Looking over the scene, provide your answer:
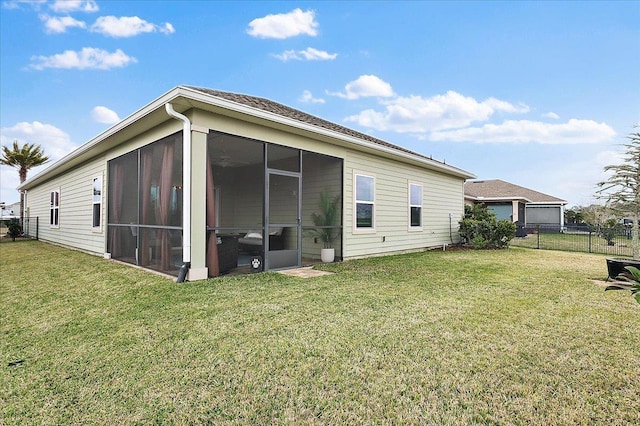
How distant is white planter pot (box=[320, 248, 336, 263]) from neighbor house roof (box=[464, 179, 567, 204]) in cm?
1468

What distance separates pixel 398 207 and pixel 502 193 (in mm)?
15149

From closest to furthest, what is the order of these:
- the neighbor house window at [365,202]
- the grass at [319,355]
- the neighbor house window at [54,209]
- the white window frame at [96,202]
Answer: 1. the grass at [319,355]
2. the neighbor house window at [365,202]
3. the white window frame at [96,202]
4. the neighbor house window at [54,209]

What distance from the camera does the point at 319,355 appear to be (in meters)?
2.58

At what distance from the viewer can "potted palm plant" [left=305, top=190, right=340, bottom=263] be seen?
7.66m

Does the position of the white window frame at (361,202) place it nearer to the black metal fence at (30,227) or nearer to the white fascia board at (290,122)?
the white fascia board at (290,122)

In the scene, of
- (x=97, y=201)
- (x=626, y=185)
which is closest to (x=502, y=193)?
(x=626, y=185)

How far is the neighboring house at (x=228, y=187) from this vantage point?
5273 millimetres

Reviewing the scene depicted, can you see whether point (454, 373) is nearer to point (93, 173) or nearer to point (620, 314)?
point (620, 314)

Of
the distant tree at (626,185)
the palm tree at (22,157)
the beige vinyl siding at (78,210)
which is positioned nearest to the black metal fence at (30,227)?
the palm tree at (22,157)

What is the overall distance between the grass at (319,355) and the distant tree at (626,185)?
71.6 inches

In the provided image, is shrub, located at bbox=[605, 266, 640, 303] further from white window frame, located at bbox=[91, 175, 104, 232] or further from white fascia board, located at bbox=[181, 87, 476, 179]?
white window frame, located at bbox=[91, 175, 104, 232]

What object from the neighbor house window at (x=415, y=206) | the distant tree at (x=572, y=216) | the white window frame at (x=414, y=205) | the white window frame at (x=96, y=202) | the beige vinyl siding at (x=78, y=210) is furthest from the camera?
the distant tree at (x=572, y=216)

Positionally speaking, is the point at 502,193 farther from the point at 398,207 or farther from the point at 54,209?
the point at 54,209

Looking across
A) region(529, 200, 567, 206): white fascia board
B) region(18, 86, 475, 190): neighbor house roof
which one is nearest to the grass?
region(18, 86, 475, 190): neighbor house roof
